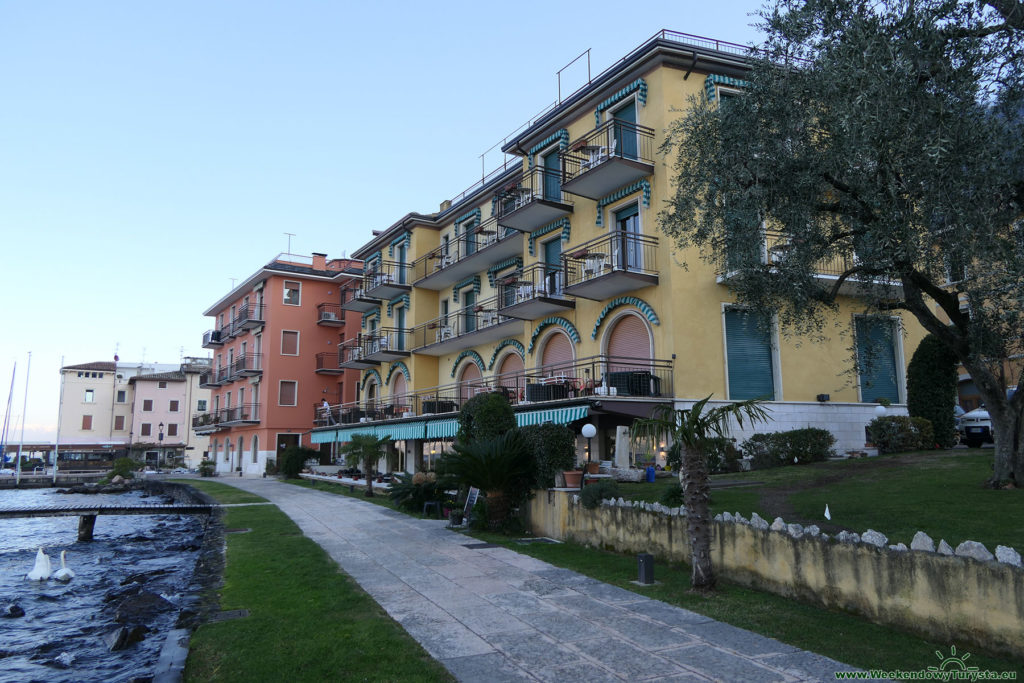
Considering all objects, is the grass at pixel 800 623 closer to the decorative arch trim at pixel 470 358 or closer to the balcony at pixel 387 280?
the decorative arch trim at pixel 470 358

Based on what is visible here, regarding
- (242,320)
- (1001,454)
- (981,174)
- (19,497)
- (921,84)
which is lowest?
(19,497)

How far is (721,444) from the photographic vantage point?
31.7 ft

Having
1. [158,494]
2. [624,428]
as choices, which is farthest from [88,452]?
[624,428]

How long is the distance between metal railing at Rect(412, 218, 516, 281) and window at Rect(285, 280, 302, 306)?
1543cm

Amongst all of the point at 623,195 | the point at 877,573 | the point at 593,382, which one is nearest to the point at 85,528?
the point at 593,382

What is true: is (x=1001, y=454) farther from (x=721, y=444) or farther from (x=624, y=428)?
(x=624, y=428)

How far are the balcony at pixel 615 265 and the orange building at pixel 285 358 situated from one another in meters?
25.0

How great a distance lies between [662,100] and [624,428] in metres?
9.88

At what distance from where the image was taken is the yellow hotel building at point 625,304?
19.8 meters

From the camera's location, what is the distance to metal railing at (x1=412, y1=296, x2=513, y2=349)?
Result: 1130 inches

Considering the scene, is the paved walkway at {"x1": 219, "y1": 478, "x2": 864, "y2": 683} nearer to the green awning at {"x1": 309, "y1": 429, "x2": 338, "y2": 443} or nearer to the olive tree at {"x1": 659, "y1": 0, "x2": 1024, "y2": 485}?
the olive tree at {"x1": 659, "y1": 0, "x2": 1024, "y2": 485}

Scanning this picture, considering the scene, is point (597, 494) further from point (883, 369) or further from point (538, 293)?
point (883, 369)

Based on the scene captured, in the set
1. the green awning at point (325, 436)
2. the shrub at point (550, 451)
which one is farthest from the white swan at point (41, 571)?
the green awning at point (325, 436)

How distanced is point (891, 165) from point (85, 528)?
2309 cm
